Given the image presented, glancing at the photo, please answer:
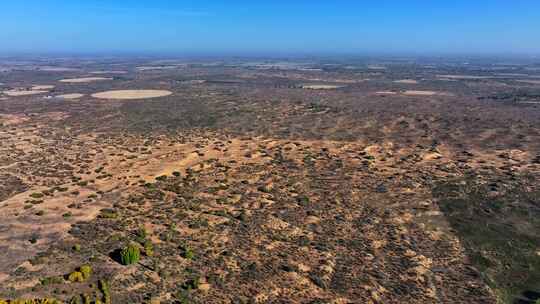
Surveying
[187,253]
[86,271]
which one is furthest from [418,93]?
[86,271]

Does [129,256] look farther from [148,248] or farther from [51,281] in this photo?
[51,281]

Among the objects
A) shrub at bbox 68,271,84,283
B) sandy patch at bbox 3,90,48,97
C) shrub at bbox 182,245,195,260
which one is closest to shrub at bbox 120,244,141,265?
shrub at bbox 68,271,84,283

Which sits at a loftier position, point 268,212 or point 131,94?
point 131,94

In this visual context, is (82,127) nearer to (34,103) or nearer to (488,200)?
(34,103)

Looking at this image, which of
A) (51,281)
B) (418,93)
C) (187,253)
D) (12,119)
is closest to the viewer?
(51,281)

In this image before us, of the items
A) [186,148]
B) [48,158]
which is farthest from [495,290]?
[48,158]

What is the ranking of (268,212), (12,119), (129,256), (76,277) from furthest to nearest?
(12,119) → (268,212) → (129,256) → (76,277)
